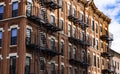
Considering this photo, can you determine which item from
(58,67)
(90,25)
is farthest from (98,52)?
(58,67)

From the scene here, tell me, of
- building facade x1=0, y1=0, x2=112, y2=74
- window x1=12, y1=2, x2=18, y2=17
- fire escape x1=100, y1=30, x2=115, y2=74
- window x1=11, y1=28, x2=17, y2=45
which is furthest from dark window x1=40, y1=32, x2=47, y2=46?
fire escape x1=100, y1=30, x2=115, y2=74

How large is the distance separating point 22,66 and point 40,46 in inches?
147

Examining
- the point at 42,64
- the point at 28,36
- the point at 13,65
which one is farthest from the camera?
the point at 42,64

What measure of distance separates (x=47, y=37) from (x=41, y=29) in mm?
1856

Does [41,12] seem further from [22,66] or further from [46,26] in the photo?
[22,66]

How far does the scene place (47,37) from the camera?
169ft

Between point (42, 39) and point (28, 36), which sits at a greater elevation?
point (28, 36)

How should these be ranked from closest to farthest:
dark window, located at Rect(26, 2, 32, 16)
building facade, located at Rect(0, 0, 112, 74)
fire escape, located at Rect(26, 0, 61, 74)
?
building facade, located at Rect(0, 0, 112, 74) → fire escape, located at Rect(26, 0, 61, 74) → dark window, located at Rect(26, 2, 32, 16)

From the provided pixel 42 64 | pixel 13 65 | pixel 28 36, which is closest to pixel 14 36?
pixel 28 36

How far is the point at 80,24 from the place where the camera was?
61438mm

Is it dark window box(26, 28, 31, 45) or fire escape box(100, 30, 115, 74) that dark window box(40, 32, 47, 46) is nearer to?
dark window box(26, 28, 31, 45)

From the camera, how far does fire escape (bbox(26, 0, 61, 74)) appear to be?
156 ft

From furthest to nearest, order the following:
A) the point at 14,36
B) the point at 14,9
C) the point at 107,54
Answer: the point at 107,54 < the point at 14,9 < the point at 14,36

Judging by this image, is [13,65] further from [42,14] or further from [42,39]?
[42,14]
